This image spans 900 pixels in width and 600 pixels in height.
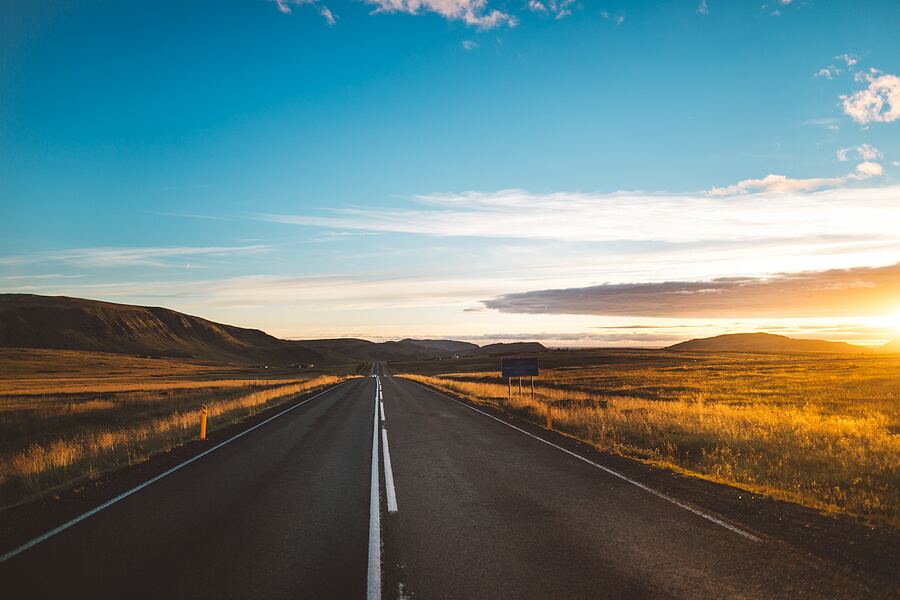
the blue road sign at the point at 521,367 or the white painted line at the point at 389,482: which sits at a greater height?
the blue road sign at the point at 521,367

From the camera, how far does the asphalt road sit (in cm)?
506

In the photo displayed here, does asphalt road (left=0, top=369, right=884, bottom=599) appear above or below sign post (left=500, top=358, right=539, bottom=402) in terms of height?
below

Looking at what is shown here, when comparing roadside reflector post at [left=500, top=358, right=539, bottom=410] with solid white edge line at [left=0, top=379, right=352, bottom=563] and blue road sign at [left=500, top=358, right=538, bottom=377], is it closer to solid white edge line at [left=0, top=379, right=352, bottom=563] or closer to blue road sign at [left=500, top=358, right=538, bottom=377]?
blue road sign at [left=500, top=358, right=538, bottom=377]

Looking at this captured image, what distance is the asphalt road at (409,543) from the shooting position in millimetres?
5059

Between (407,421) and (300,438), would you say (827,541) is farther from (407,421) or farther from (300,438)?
(407,421)

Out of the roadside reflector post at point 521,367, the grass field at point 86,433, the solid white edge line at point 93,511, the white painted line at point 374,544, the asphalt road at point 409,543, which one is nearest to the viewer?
the white painted line at point 374,544

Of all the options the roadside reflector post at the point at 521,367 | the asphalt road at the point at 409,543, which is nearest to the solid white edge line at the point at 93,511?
the asphalt road at the point at 409,543

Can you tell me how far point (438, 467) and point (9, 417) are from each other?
1145 inches

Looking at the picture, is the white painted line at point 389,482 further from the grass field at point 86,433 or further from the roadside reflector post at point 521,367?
the roadside reflector post at point 521,367

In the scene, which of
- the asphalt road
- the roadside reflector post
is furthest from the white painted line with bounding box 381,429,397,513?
the roadside reflector post

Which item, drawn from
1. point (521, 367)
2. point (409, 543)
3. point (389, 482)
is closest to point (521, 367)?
point (521, 367)

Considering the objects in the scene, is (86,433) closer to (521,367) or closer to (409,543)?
(521,367)

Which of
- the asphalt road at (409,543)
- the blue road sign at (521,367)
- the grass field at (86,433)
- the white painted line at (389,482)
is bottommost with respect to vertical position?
the grass field at (86,433)

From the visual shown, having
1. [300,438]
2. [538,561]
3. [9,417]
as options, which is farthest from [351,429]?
[9,417]
